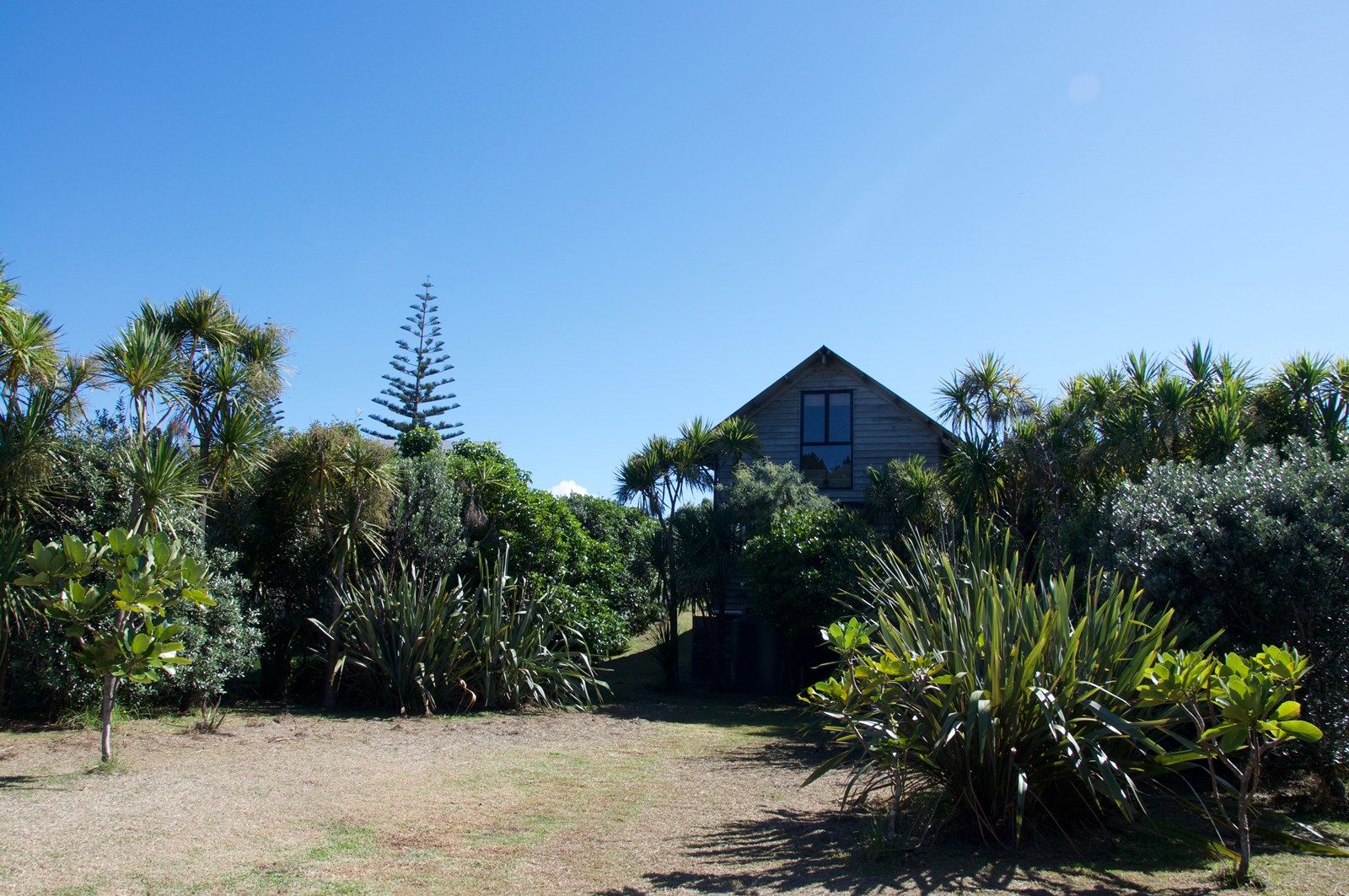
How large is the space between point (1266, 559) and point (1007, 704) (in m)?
3.00

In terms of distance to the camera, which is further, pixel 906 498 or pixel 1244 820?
pixel 906 498

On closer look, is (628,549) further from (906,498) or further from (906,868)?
(906,868)

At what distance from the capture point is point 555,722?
12992 millimetres

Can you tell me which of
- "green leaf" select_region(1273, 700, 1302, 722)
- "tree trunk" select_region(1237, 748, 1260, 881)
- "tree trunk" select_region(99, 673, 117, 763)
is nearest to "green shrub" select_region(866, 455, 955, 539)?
"tree trunk" select_region(1237, 748, 1260, 881)

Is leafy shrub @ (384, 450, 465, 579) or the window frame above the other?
the window frame

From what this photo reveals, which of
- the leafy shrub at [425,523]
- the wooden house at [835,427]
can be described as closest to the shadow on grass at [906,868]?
the leafy shrub at [425,523]

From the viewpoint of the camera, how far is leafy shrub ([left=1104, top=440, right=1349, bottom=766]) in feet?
22.6

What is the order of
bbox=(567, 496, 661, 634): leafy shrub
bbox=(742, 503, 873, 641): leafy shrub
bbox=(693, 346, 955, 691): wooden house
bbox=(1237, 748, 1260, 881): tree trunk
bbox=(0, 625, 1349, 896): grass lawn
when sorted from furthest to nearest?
bbox=(693, 346, 955, 691): wooden house, bbox=(567, 496, 661, 634): leafy shrub, bbox=(742, 503, 873, 641): leafy shrub, bbox=(0, 625, 1349, 896): grass lawn, bbox=(1237, 748, 1260, 881): tree trunk

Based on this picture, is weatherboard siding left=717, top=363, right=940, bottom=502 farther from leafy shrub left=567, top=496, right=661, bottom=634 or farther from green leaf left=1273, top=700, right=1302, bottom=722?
green leaf left=1273, top=700, right=1302, bottom=722

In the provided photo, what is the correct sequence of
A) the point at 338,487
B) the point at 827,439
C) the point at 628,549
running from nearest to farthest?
the point at 338,487 < the point at 628,549 < the point at 827,439

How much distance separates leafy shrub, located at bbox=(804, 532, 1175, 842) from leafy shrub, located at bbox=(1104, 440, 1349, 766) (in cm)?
152

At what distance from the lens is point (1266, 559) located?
282 inches

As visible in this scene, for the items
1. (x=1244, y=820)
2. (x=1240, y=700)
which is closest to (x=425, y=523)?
(x=1244, y=820)

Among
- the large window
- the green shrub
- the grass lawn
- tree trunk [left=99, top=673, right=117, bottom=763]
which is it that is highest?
the large window
